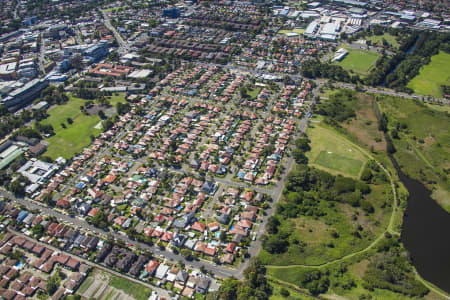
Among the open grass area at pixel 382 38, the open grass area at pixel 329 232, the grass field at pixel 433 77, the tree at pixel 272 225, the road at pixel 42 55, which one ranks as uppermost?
the open grass area at pixel 382 38

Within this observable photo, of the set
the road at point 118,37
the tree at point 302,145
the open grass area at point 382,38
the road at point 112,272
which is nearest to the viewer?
the road at point 112,272

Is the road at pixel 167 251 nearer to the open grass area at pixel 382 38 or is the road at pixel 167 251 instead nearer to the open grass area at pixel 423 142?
the open grass area at pixel 423 142

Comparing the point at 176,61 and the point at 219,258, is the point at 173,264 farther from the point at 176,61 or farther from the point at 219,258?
the point at 176,61

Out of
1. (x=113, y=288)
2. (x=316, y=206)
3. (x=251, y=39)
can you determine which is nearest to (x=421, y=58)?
(x=251, y=39)

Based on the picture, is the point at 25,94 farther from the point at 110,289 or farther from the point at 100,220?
the point at 110,289

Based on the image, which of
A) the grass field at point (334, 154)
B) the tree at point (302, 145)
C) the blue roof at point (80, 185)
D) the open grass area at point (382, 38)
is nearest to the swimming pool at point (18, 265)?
the blue roof at point (80, 185)

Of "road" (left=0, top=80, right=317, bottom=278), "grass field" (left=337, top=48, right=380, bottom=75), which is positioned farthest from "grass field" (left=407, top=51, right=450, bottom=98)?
"road" (left=0, top=80, right=317, bottom=278)
